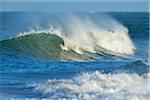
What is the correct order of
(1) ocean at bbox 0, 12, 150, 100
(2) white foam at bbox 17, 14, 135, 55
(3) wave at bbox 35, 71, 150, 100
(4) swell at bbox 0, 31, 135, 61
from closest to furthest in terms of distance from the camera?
1. (3) wave at bbox 35, 71, 150, 100
2. (1) ocean at bbox 0, 12, 150, 100
3. (4) swell at bbox 0, 31, 135, 61
4. (2) white foam at bbox 17, 14, 135, 55

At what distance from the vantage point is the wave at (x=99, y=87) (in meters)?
8.90

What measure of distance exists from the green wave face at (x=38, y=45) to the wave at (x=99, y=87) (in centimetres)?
313

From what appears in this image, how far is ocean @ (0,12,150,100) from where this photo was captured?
30.1 feet

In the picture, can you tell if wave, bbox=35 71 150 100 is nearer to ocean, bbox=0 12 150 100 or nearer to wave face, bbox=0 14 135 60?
ocean, bbox=0 12 150 100

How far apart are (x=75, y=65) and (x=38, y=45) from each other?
2516 millimetres

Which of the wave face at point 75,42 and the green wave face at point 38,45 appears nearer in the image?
the green wave face at point 38,45

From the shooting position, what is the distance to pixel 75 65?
11.9m

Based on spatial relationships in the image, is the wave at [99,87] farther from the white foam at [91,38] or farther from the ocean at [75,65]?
the white foam at [91,38]

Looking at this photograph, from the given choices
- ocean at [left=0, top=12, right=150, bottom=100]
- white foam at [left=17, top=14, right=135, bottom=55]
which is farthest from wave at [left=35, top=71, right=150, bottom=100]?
white foam at [left=17, top=14, right=135, bottom=55]

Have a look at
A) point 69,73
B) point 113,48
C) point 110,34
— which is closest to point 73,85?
point 69,73

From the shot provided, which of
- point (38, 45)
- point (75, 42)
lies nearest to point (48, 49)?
point (38, 45)

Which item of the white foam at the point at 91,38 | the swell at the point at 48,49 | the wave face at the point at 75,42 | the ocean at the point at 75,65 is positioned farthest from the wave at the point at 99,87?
the white foam at the point at 91,38

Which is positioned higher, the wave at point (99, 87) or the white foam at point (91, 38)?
the white foam at point (91, 38)

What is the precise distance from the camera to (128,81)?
32.2 feet
